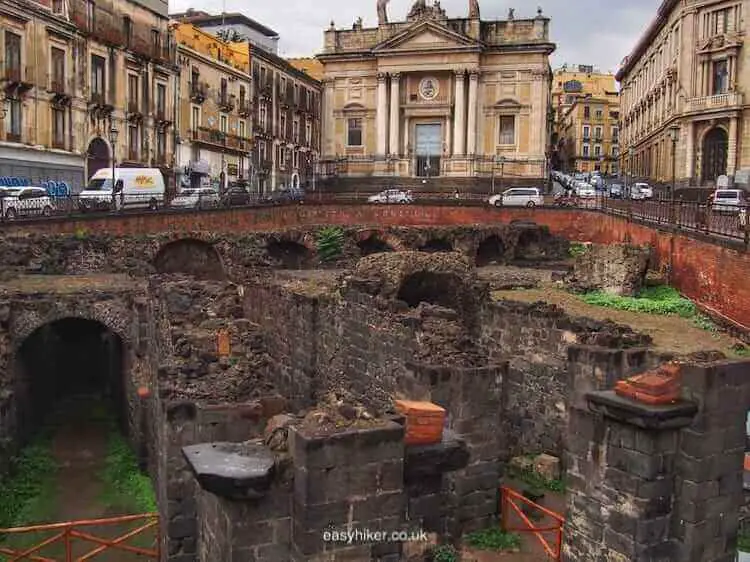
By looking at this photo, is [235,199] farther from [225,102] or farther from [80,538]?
[80,538]

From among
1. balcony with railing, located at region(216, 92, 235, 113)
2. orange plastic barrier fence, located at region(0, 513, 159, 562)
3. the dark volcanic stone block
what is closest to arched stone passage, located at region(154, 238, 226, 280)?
orange plastic barrier fence, located at region(0, 513, 159, 562)

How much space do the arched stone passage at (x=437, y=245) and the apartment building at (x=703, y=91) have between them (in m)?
15.6

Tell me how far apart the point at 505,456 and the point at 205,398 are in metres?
6.05

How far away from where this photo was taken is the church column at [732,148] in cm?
4766

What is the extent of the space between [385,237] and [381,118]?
20109 mm

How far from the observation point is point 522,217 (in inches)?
1491

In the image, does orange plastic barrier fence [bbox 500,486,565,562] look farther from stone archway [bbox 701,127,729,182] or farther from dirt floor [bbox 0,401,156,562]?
stone archway [bbox 701,127,729,182]

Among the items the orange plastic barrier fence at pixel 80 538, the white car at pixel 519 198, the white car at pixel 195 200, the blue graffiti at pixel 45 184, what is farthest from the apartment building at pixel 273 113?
the orange plastic barrier fence at pixel 80 538

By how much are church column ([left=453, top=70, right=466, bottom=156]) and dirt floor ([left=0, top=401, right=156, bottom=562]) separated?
35.2 m

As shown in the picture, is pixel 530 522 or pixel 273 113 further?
pixel 273 113

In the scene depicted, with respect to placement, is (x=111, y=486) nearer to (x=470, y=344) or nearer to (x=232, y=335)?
(x=232, y=335)

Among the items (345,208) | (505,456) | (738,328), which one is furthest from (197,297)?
(345,208)

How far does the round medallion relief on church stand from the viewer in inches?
2008
